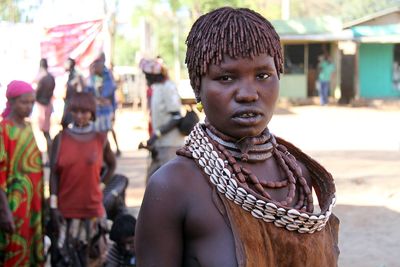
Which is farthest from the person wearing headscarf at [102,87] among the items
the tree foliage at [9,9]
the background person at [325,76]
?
the tree foliage at [9,9]

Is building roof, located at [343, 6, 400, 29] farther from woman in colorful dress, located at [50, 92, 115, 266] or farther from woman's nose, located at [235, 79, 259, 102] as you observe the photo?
woman's nose, located at [235, 79, 259, 102]

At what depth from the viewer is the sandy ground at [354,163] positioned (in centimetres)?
663

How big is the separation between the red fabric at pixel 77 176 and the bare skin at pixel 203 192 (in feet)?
11.2

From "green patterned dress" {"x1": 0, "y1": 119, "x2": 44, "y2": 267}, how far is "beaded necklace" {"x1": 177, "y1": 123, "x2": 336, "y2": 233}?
→ 9.87ft

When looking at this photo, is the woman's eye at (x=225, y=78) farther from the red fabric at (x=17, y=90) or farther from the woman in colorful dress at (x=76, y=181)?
the woman in colorful dress at (x=76, y=181)

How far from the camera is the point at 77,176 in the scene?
4852 millimetres

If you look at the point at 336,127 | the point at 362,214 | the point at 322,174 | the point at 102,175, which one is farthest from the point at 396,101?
the point at 322,174

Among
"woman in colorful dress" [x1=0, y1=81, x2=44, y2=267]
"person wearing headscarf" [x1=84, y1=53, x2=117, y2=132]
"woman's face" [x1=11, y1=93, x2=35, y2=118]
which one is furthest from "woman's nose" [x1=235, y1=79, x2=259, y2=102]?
"person wearing headscarf" [x1=84, y1=53, x2=117, y2=132]

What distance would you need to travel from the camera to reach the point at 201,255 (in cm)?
143

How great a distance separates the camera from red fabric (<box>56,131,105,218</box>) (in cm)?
484

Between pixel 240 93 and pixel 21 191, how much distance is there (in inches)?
129

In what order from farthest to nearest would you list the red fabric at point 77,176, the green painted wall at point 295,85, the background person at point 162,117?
1. the green painted wall at point 295,85
2. the background person at point 162,117
3. the red fabric at point 77,176

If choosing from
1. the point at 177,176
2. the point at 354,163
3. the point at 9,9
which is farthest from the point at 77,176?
the point at 9,9

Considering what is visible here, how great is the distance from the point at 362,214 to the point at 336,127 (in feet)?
32.6
